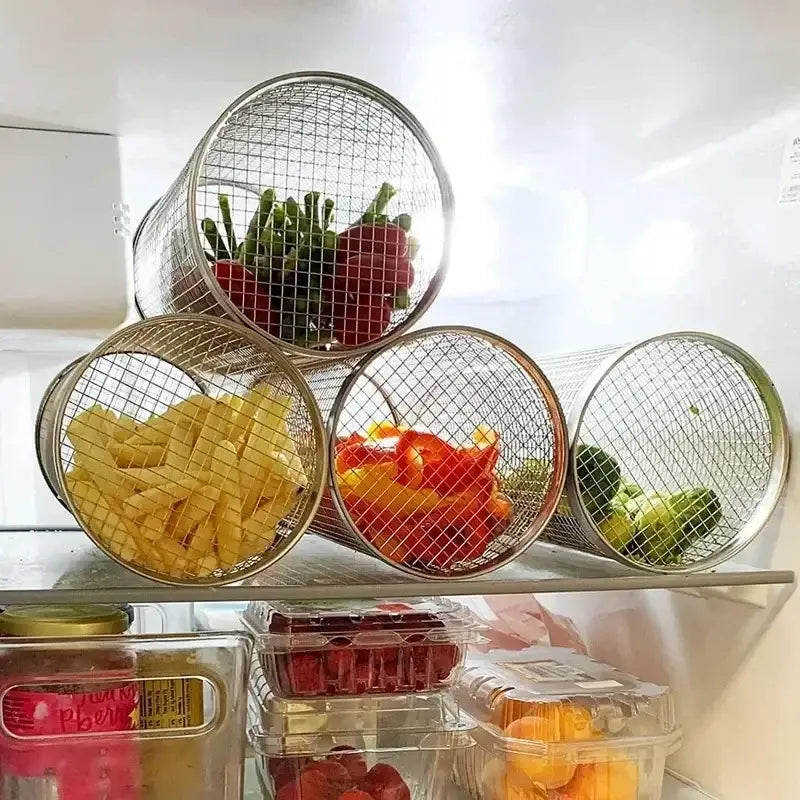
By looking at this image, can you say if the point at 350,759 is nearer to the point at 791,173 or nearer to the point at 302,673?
the point at 302,673

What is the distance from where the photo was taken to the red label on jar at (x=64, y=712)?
905mm

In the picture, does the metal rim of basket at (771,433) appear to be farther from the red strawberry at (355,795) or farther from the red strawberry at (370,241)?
the red strawberry at (355,795)

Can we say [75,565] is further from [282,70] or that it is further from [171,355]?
[282,70]

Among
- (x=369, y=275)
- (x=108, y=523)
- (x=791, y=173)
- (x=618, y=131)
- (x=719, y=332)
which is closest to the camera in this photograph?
(x=108, y=523)

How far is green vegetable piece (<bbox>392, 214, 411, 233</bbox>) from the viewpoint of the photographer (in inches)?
40.3

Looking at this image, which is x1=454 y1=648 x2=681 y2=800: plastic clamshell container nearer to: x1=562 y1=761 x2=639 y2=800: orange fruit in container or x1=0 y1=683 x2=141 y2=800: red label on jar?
x1=562 y1=761 x2=639 y2=800: orange fruit in container

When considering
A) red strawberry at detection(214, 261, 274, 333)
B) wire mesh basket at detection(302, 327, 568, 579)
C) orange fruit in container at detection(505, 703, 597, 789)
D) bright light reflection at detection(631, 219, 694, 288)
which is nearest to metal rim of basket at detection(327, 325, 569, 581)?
wire mesh basket at detection(302, 327, 568, 579)

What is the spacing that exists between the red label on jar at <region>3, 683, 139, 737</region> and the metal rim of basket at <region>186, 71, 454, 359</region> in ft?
1.23

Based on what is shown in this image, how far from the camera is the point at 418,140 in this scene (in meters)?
1.03

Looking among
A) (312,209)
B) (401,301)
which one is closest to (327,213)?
(312,209)

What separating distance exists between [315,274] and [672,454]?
20.5 inches

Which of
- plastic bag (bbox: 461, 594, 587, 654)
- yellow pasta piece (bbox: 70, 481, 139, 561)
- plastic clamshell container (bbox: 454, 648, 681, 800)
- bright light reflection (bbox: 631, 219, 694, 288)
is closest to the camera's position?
yellow pasta piece (bbox: 70, 481, 139, 561)

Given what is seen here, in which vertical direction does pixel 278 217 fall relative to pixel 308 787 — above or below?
above

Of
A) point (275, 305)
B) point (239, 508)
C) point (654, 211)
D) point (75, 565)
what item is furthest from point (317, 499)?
point (654, 211)
